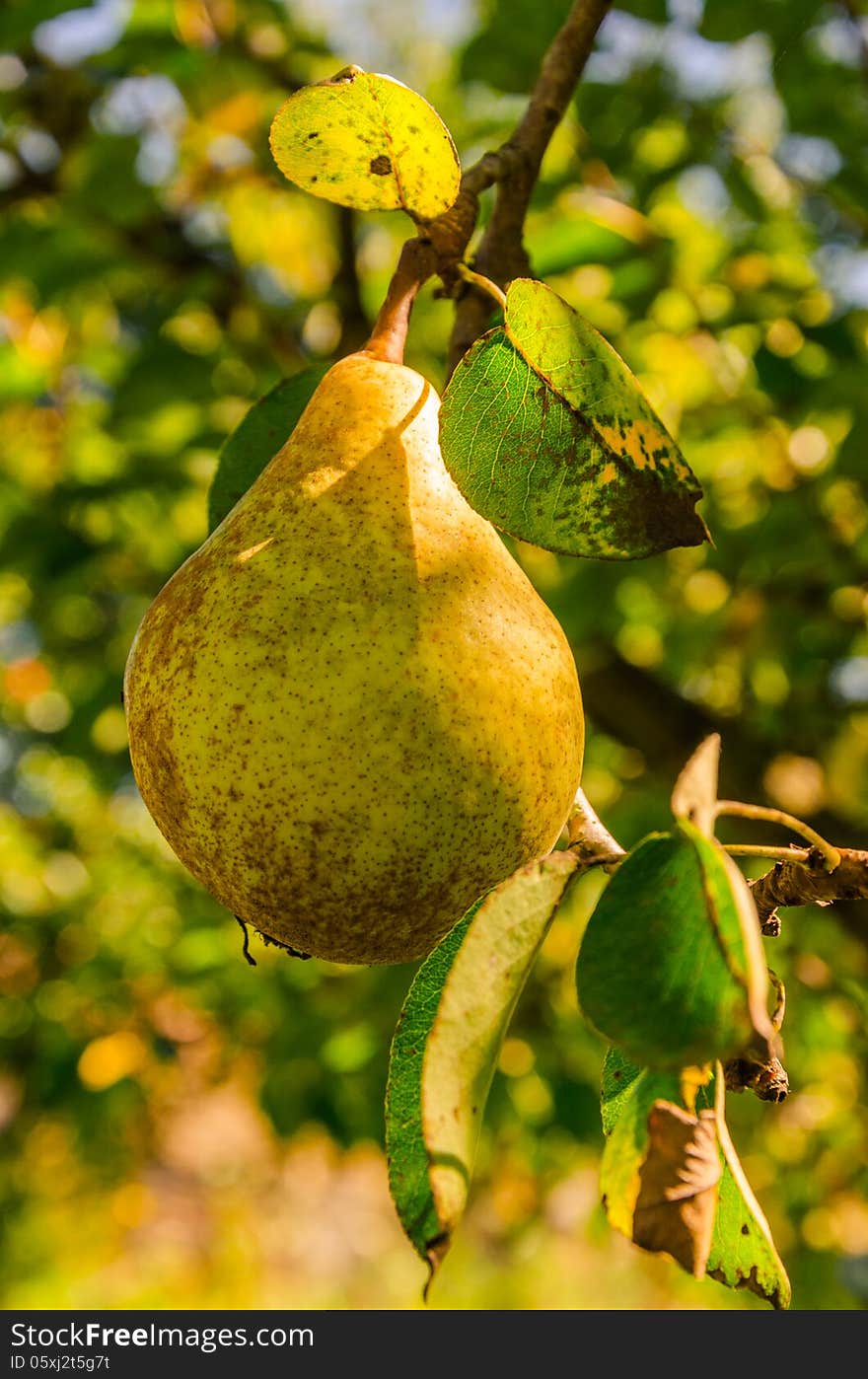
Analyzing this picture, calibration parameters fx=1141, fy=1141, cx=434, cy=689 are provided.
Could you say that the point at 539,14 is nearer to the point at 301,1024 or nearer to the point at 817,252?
the point at 817,252

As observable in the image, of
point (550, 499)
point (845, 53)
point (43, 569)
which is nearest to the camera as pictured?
point (550, 499)

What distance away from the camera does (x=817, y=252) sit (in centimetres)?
207

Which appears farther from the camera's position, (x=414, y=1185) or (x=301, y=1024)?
(x=301, y=1024)

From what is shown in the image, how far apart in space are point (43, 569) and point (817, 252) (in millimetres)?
1468

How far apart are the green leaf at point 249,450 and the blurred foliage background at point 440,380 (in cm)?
63

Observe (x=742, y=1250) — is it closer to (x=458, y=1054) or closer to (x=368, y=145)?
(x=458, y=1054)

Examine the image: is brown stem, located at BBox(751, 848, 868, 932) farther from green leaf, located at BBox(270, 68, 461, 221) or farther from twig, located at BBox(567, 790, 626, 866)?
green leaf, located at BBox(270, 68, 461, 221)

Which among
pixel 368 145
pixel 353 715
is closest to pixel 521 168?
pixel 368 145

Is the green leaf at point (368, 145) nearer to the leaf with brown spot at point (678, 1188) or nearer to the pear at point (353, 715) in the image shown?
the pear at point (353, 715)

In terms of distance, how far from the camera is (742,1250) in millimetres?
525

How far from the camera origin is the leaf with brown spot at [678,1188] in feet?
1.44

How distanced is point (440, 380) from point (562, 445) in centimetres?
124

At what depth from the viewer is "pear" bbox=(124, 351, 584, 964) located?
1.72 ft
